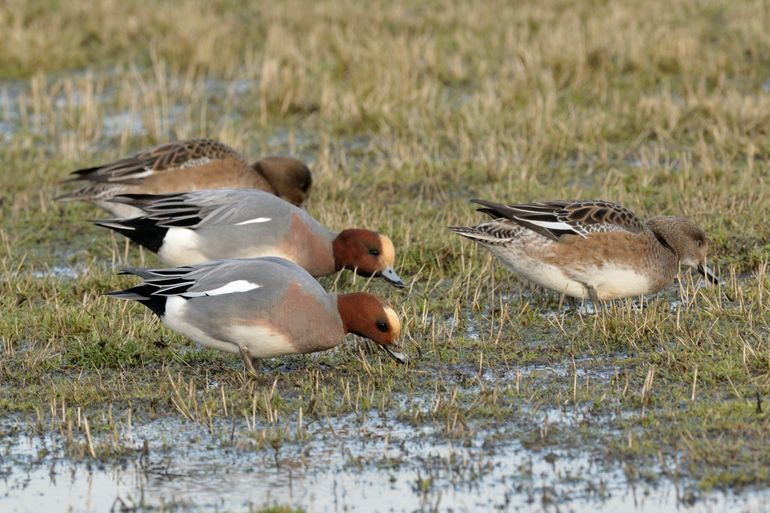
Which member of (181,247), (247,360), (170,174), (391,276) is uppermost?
(170,174)

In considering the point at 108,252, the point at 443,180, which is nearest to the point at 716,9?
the point at 443,180

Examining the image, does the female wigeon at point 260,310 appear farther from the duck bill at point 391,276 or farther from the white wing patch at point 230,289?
the duck bill at point 391,276

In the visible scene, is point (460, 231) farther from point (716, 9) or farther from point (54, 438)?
point (716, 9)

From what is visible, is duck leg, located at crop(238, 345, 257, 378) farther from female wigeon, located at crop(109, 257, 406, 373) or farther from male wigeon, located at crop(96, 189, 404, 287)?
male wigeon, located at crop(96, 189, 404, 287)

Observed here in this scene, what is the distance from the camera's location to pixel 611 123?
10398mm

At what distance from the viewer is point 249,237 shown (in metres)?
7.22

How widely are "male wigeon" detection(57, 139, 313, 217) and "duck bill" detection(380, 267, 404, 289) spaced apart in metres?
1.88

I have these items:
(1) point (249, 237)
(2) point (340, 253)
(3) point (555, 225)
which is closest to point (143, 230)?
(1) point (249, 237)

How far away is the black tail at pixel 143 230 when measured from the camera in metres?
7.15

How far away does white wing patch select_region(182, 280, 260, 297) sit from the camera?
5.78 meters

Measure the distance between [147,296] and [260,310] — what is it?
0.55 meters

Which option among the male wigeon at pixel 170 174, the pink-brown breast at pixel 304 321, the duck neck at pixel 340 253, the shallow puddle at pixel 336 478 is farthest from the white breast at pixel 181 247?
the shallow puddle at pixel 336 478

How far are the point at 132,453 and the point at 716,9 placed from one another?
34.3ft

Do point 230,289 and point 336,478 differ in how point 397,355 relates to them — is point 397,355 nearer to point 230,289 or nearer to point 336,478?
point 230,289
